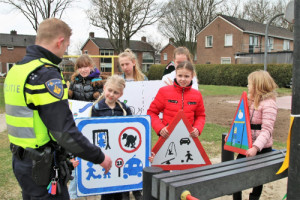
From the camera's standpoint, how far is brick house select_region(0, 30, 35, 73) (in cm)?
5878

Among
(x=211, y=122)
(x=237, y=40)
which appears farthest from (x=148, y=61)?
(x=211, y=122)

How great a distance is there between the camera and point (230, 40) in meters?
39.1

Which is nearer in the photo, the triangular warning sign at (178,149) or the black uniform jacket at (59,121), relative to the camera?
the black uniform jacket at (59,121)

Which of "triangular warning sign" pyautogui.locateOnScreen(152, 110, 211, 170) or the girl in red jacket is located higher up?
the girl in red jacket

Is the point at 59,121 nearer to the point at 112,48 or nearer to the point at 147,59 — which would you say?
the point at 112,48

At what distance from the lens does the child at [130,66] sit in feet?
14.4

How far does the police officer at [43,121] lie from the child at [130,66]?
2.19 m

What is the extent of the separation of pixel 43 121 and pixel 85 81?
2.67 metres

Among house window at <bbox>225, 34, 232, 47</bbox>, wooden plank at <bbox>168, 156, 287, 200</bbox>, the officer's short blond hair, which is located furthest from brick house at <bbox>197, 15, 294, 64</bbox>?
the officer's short blond hair

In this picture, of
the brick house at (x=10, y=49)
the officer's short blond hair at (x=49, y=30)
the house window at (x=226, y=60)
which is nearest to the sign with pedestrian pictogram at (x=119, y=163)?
the officer's short blond hair at (x=49, y=30)

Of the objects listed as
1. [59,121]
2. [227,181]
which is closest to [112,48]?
[227,181]

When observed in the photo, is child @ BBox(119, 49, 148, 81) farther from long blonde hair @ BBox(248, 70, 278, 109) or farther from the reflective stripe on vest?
the reflective stripe on vest

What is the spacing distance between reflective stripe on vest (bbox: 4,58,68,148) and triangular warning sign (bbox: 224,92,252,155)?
6.77 ft

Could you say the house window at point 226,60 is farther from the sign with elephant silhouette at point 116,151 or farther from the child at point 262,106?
the sign with elephant silhouette at point 116,151
